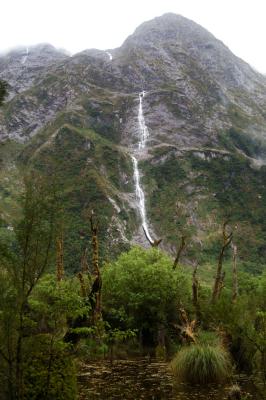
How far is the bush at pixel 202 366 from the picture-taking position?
64.7 feet

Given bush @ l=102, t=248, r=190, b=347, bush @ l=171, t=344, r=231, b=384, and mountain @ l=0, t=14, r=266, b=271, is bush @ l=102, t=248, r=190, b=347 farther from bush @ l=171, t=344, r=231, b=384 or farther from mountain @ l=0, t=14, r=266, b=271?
mountain @ l=0, t=14, r=266, b=271

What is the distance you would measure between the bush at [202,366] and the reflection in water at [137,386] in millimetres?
484

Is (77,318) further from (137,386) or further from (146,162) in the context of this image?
(146,162)

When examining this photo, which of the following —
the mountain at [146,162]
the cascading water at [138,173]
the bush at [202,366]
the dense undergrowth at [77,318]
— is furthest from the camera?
the cascading water at [138,173]

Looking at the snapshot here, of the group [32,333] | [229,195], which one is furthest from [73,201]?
[32,333]

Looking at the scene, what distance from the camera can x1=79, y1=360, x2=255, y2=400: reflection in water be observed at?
57.5 ft

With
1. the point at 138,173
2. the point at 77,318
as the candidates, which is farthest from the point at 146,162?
the point at 77,318

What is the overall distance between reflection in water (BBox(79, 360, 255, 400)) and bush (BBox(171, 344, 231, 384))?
0.48 metres

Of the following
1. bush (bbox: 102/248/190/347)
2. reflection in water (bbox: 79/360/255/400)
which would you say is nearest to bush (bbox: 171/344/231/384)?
reflection in water (bbox: 79/360/255/400)

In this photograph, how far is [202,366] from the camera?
19828 mm

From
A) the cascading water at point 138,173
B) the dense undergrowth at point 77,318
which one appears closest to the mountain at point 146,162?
the cascading water at point 138,173

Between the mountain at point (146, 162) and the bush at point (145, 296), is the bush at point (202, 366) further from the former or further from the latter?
the mountain at point (146, 162)

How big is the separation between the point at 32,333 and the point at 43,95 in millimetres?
193701

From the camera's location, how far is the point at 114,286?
3706 cm
